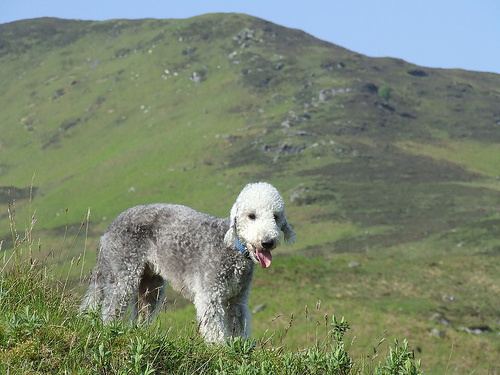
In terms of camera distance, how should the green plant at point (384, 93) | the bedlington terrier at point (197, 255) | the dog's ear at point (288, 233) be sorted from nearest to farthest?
1. the bedlington terrier at point (197, 255)
2. the dog's ear at point (288, 233)
3. the green plant at point (384, 93)

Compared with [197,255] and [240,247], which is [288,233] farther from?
[197,255]

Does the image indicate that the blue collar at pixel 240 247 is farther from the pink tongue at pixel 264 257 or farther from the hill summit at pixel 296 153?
the hill summit at pixel 296 153

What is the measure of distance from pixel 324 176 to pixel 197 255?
118m

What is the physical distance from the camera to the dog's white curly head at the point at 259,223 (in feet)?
27.7

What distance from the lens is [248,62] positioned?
19838 cm

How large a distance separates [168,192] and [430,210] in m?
54.2

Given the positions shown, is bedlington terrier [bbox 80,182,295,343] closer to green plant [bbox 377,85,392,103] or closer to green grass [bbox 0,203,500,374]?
green grass [bbox 0,203,500,374]

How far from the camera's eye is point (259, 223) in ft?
28.2

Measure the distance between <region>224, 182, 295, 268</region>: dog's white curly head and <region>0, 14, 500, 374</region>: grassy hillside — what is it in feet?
54.9

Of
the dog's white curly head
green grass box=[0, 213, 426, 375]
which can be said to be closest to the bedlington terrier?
the dog's white curly head

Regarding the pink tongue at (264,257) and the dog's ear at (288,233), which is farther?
the dog's ear at (288,233)

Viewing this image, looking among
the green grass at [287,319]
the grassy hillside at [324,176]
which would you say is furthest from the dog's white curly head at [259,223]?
the grassy hillside at [324,176]

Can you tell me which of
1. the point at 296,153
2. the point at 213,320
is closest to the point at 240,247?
the point at 213,320

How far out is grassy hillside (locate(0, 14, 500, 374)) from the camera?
35.3m
